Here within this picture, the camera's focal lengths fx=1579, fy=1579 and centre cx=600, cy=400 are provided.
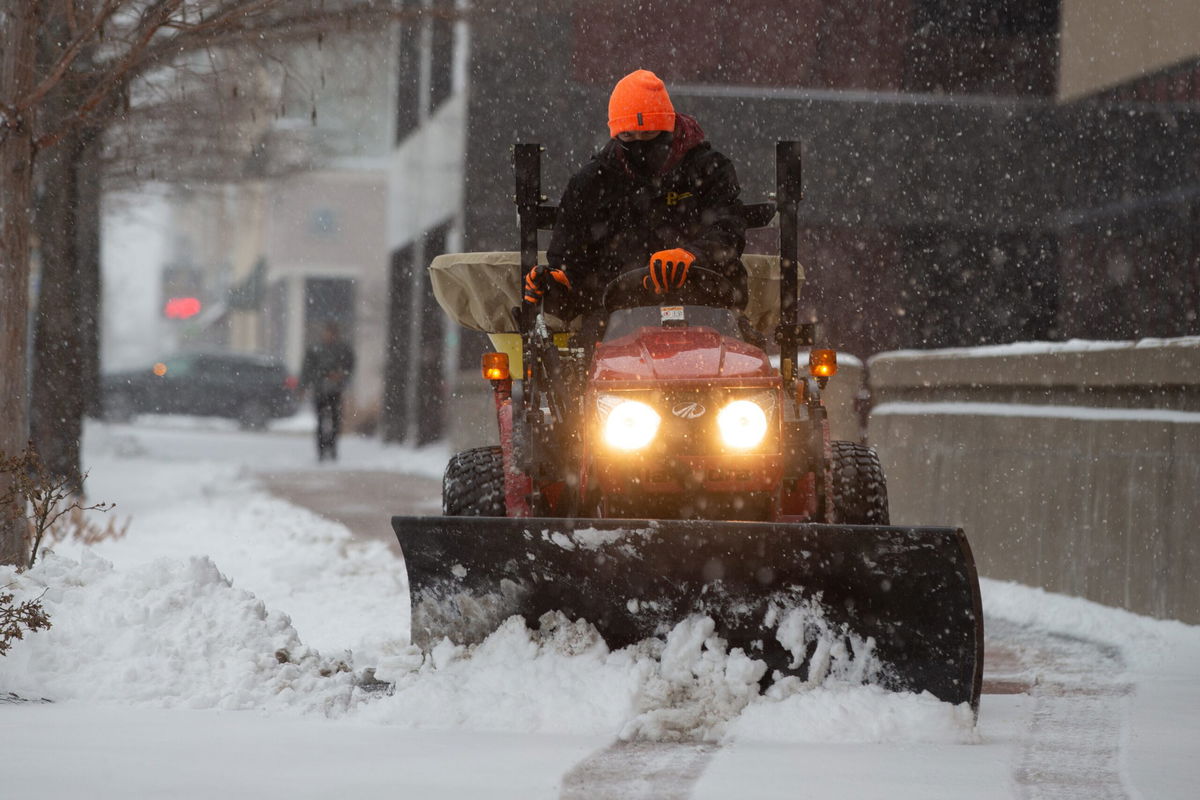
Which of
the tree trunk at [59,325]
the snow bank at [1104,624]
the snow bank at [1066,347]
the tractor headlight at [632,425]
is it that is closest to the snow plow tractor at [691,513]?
the tractor headlight at [632,425]

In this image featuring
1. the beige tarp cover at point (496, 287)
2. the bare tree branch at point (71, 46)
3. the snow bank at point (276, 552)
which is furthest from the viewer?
the snow bank at point (276, 552)

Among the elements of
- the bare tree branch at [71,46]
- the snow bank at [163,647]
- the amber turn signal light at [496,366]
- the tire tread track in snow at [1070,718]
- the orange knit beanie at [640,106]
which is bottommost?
the tire tread track in snow at [1070,718]

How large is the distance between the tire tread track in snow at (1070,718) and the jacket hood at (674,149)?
2.46m

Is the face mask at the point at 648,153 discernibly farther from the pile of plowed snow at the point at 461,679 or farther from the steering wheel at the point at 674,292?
the pile of plowed snow at the point at 461,679

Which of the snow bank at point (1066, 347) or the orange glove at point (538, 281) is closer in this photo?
the orange glove at point (538, 281)

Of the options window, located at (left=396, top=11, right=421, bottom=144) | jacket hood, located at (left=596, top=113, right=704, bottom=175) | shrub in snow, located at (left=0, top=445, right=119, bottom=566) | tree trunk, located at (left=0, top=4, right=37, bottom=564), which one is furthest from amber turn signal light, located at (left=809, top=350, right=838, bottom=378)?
window, located at (left=396, top=11, right=421, bottom=144)

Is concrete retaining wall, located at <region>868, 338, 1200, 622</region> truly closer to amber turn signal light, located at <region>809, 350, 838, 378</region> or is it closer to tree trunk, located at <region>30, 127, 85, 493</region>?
amber turn signal light, located at <region>809, 350, 838, 378</region>

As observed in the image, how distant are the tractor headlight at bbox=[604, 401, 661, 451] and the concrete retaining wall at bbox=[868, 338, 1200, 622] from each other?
10.4ft

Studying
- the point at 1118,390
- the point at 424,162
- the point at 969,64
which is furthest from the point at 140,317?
the point at 1118,390

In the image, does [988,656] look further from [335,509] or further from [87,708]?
[335,509]

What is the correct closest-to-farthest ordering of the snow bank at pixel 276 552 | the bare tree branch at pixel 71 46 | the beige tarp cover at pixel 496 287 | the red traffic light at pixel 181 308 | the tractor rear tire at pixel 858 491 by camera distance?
the tractor rear tire at pixel 858 491 → the beige tarp cover at pixel 496 287 → the bare tree branch at pixel 71 46 → the snow bank at pixel 276 552 → the red traffic light at pixel 181 308

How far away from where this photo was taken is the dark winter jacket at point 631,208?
6.18 m

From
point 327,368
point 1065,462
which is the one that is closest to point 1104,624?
point 1065,462

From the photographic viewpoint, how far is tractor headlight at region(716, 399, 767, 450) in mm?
5531
